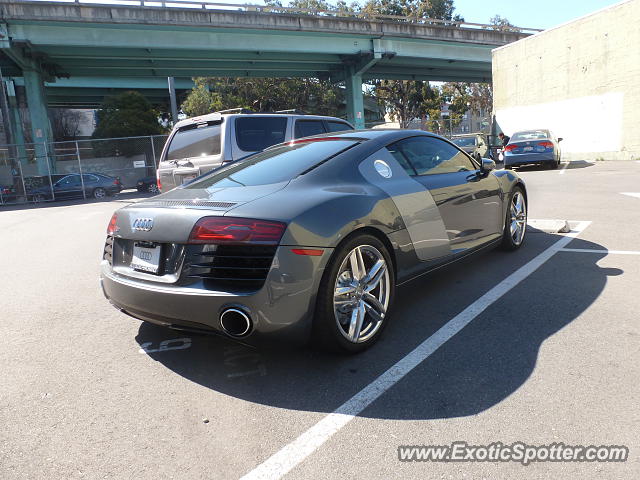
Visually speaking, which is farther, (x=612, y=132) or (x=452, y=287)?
(x=612, y=132)

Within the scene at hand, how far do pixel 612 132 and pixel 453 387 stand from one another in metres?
23.9

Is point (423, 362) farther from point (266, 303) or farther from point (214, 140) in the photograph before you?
point (214, 140)

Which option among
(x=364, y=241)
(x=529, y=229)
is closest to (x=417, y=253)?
(x=364, y=241)

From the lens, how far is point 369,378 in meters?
2.93

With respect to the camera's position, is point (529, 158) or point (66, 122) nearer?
point (529, 158)

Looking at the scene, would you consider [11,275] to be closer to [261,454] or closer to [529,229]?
[261,454]

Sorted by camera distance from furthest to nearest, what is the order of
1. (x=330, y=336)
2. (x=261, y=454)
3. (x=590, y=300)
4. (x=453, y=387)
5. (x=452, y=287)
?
(x=452, y=287), (x=590, y=300), (x=330, y=336), (x=453, y=387), (x=261, y=454)

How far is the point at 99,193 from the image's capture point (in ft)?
73.8

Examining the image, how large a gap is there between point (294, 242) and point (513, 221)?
3.66 m

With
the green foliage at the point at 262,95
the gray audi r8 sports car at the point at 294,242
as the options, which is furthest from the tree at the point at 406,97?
the gray audi r8 sports car at the point at 294,242

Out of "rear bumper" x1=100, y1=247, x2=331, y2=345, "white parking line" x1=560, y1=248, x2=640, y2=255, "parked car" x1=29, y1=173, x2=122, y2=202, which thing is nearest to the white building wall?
"white parking line" x1=560, y1=248, x2=640, y2=255

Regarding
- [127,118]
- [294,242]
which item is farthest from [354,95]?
[294,242]

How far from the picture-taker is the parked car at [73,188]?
859 inches

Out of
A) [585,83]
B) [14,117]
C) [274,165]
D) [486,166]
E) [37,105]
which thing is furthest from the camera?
[14,117]
